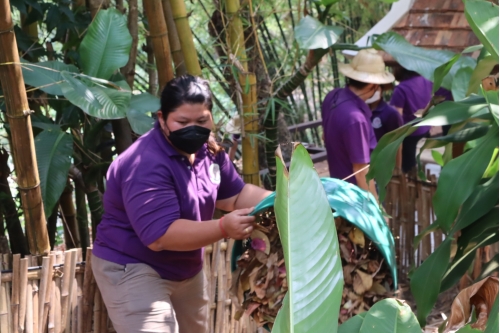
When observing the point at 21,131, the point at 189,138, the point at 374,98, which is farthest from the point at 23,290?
the point at 374,98

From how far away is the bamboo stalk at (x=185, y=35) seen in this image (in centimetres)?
285

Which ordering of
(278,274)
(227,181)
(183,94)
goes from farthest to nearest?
(227,181), (183,94), (278,274)

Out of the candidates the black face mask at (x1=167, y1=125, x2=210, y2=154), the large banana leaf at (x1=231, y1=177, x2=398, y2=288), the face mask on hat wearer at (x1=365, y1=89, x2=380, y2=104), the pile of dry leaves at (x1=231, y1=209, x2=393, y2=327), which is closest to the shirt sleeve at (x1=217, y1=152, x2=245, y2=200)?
the black face mask at (x1=167, y1=125, x2=210, y2=154)

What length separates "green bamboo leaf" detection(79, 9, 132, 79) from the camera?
2.77m

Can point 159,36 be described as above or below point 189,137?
above

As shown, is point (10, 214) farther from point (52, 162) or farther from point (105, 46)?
point (105, 46)

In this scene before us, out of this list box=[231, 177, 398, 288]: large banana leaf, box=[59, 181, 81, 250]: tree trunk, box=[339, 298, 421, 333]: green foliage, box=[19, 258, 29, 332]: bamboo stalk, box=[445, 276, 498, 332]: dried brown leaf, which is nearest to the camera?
box=[339, 298, 421, 333]: green foliage

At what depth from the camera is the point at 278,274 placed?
6.82 feet

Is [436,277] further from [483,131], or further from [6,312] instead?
[6,312]

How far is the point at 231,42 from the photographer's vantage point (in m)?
2.95

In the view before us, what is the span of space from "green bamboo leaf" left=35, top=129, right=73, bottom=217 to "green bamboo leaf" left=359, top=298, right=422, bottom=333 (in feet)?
5.55

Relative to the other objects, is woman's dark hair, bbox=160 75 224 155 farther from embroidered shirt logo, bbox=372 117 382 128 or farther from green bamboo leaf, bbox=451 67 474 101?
embroidered shirt logo, bbox=372 117 382 128

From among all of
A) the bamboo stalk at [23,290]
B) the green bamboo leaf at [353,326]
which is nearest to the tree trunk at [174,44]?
the bamboo stalk at [23,290]

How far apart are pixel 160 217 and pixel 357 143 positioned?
1267 millimetres
